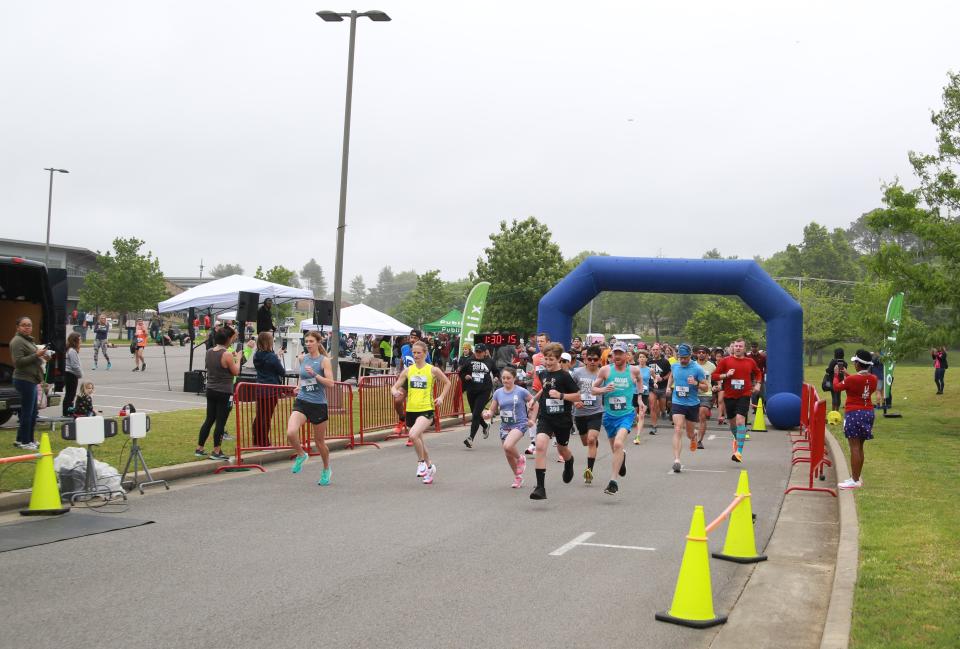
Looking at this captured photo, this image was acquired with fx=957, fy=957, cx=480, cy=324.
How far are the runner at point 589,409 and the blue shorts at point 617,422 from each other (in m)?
0.15

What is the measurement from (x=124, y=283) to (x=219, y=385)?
54.3 meters

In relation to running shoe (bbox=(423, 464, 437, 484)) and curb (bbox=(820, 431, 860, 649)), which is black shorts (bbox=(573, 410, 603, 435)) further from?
curb (bbox=(820, 431, 860, 649))

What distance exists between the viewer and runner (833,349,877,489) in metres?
11.8

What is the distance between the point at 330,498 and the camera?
36.2 feet

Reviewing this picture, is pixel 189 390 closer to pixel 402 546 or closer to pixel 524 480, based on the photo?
pixel 524 480

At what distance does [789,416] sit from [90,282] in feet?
177

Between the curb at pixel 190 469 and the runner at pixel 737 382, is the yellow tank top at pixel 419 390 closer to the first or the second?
the curb at pixel 190 469

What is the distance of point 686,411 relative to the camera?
1482cm

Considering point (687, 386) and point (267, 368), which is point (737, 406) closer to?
point (687, 386)

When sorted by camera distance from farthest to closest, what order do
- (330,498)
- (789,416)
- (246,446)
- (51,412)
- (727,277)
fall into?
(727,277) < (789,416) < (51,412) < (246,446) < (330,498)

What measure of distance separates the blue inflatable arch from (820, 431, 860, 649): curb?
11530 millimetres

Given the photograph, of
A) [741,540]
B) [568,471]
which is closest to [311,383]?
[568,471]

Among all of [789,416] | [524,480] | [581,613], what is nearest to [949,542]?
[581,613]

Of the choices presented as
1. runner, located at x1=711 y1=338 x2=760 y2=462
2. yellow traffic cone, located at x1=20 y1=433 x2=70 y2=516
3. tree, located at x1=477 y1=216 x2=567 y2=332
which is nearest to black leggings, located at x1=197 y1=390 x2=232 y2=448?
yellow traffic cone, located at x1=20 y1=433 x2=70 y2=516
